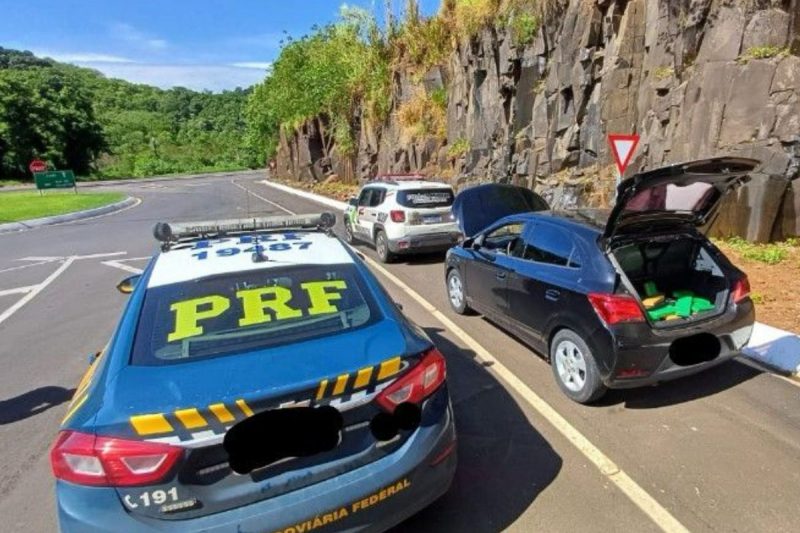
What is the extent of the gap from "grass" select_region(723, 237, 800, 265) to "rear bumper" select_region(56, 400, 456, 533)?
7.31 m

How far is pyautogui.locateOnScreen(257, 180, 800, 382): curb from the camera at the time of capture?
4.52 metres

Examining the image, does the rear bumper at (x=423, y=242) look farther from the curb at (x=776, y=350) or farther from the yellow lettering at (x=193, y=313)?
the yellow lettering at (x=193, y=313)

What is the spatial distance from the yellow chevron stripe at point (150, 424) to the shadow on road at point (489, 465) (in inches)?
59.8

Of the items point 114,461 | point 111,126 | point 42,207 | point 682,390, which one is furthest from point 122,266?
point 111,126

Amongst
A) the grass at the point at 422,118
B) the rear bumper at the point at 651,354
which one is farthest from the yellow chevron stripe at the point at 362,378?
the grass at the point at 422,118

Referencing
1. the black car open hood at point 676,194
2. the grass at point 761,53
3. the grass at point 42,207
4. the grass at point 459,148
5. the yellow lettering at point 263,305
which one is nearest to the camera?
the yellow lettering at point 263,305

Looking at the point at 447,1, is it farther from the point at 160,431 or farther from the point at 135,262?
the point at 160,431

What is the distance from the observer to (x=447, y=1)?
70.1ft

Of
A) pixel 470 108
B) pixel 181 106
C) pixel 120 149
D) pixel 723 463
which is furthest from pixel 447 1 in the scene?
pixel 181 106

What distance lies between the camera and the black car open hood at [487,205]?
7.81 m

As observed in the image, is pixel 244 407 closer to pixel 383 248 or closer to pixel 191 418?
pixel 191 418

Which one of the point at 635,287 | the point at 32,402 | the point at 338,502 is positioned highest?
the point at 635,287

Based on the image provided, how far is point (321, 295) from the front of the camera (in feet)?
9.55

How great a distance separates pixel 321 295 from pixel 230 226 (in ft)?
5.38
